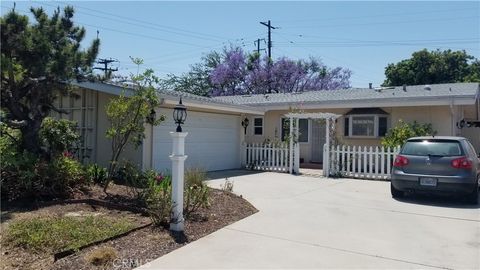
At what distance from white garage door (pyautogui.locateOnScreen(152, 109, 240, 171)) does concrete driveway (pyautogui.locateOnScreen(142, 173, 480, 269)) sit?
13.7ft

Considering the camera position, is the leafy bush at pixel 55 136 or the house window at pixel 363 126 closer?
the leafy bush at pixel 55 136

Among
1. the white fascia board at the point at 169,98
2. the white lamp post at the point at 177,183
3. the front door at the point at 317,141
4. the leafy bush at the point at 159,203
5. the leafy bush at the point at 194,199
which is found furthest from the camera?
the front door at the point at 317,141

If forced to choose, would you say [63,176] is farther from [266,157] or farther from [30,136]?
[266,157]

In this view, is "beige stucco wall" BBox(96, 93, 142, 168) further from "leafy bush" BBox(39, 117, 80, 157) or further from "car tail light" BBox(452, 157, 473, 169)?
"car tail light" BBox(452, 157, 473, 169)

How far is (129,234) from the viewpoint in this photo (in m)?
5.50

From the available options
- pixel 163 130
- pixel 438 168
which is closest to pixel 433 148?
pixel 438 168

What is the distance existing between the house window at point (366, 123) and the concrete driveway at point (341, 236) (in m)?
7.09

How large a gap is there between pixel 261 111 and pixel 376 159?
567 centimetres

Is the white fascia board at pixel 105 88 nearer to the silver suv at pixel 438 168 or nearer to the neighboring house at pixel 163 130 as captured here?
the neighboring house at pixel 163 130

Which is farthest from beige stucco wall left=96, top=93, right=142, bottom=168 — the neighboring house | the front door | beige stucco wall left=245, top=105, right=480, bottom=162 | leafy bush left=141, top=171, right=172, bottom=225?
the front door

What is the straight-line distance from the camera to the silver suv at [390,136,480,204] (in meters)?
8.19

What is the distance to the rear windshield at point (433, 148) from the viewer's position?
8430mm

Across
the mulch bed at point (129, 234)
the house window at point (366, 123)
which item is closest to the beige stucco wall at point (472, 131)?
the house window at point (366, 123)

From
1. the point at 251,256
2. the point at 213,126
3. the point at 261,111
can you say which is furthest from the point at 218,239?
the point at 261,111
